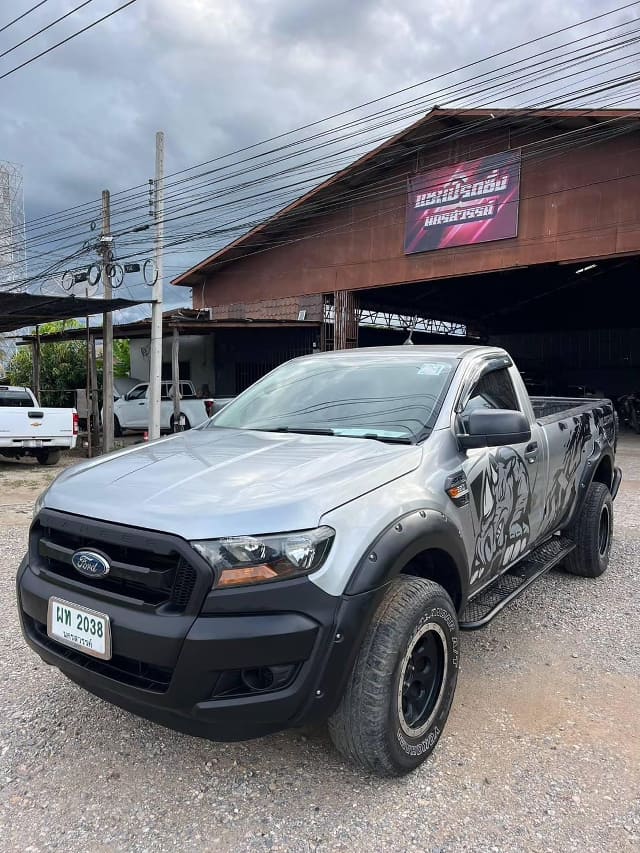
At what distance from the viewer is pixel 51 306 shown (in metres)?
13.4

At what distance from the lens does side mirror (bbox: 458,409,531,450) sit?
9.46 ft

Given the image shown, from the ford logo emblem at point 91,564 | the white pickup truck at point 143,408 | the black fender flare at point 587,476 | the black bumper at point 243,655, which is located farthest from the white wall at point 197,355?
the black bumper at point 243,655

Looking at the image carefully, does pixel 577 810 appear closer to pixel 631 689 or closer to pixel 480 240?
pixel 631 689

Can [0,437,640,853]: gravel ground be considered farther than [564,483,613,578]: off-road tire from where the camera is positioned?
No

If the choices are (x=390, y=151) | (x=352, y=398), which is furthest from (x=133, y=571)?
(x=390, y=151)

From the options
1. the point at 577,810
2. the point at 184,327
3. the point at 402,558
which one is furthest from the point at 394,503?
the point at 184,327

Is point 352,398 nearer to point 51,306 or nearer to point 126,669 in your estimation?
point 126,669

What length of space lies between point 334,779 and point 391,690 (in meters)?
0.54

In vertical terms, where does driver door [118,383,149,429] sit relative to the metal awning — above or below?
below

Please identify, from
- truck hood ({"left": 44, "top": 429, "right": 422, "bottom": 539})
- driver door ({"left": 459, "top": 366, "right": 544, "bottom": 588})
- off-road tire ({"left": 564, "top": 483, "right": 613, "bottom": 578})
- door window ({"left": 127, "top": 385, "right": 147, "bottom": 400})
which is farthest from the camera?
door window ({"left": 127, "top": 385, "right": 147, "bottom": 400})

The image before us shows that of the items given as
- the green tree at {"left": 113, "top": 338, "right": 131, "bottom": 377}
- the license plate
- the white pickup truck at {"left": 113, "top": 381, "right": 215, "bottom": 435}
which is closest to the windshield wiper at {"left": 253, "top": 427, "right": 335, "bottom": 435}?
the license plate

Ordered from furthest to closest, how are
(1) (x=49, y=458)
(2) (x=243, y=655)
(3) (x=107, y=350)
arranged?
(3) (x=107, y=350) < (1) (x=49, y=458) < (2) (x=243, y=655)

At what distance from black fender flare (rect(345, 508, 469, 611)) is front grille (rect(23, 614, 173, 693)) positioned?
0.71 m

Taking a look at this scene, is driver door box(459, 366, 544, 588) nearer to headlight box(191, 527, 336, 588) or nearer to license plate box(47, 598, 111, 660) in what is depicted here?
headlight box(191, 527, 336, 588)
